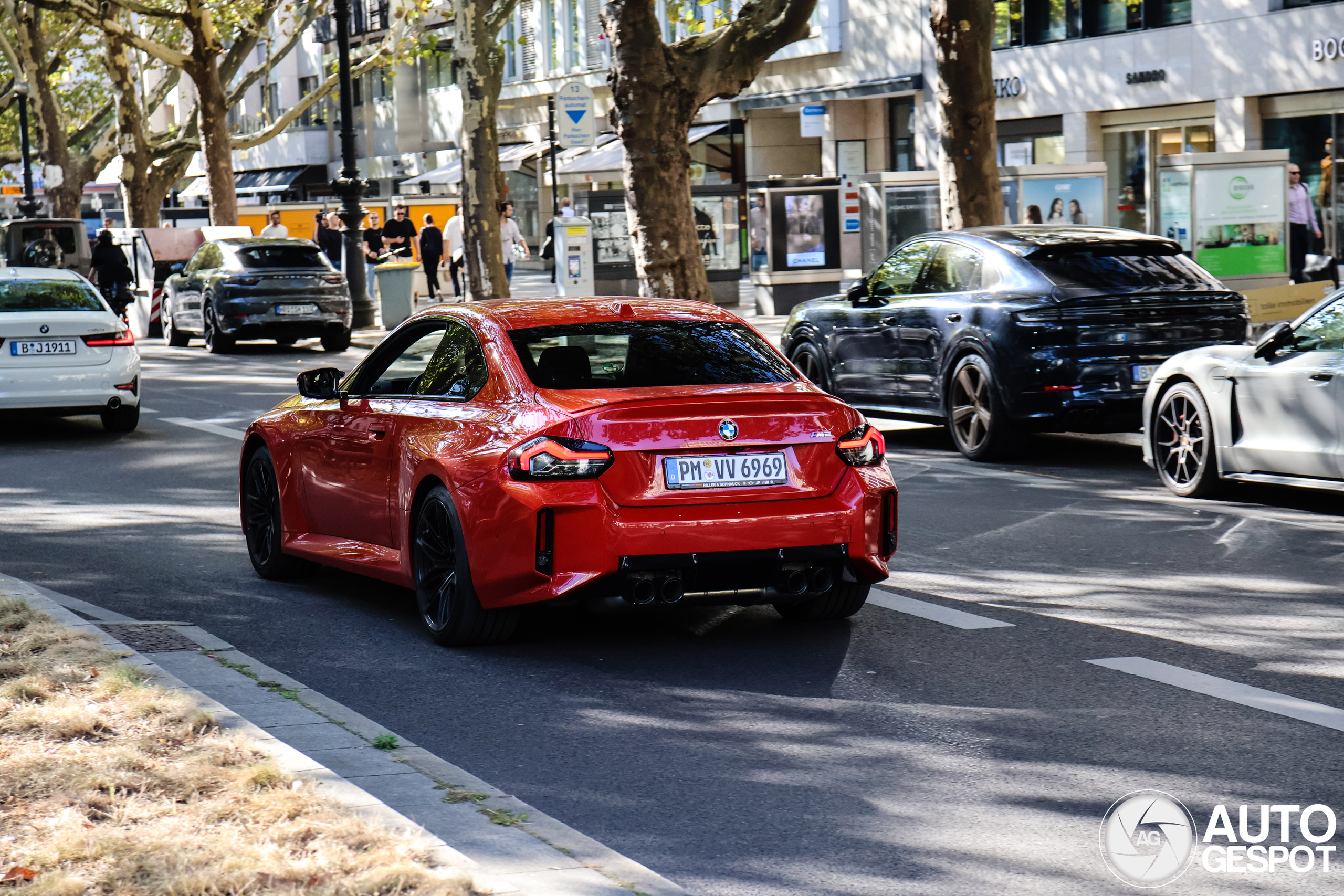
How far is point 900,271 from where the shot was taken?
1423 cm

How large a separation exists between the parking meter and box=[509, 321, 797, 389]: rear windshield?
21.7m

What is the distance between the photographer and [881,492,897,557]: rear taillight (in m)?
7.20

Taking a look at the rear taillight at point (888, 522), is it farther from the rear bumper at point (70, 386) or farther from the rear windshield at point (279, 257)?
the rear windshield at point (279, 257)

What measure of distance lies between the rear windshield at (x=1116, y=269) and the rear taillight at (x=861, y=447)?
18.8ft

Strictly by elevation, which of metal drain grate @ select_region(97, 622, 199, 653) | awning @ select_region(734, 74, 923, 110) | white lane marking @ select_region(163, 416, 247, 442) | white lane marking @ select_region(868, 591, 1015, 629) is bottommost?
white lane marking @ select_region(868, 591, 1015, 629)

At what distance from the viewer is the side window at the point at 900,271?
1400cm

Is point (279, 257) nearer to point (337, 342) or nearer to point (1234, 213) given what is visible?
point (337, 342)

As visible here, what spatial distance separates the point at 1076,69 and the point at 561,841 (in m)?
32.8

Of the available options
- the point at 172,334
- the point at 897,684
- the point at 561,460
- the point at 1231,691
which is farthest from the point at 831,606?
the point at 172,334

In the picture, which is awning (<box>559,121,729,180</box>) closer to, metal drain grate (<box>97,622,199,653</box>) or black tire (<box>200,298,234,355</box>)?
black tire (<box>200,298,234,355</box>)

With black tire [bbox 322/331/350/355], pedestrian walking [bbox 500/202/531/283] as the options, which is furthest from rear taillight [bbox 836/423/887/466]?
pedestrian walking [bbox 500/202/531/283]

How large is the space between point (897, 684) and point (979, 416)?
673 cm

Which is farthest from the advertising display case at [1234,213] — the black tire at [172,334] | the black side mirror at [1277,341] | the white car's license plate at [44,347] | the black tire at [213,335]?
the black tire at [172,334]

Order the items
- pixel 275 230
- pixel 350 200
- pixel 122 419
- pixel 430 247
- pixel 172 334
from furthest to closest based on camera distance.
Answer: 1. pixel 275 230
2. pixel 430 247
3. pixel 350 200
4. pixel 172 334
5. pixel 122 419
